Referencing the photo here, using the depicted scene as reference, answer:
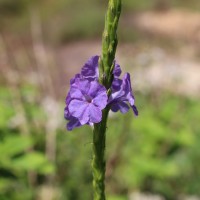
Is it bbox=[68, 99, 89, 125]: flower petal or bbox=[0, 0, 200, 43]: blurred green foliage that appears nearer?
bbox=[68, 99, 89, 125]: flower petal

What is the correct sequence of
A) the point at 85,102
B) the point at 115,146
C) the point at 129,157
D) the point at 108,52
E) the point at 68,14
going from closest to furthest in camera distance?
the point at 108,52
the point at 85,102
the point at 115,146
the point at 129,157
the point at 68,14

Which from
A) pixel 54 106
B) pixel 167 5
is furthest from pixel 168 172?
pixel 167 5

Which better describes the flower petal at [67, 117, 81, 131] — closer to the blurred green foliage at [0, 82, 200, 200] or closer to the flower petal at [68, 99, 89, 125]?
the flower petal at [68, 99, 89, 125]

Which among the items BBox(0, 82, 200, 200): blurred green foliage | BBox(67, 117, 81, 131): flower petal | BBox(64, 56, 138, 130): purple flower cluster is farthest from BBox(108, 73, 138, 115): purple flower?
BBox(0, 82, 200, 200): blurred green foliage

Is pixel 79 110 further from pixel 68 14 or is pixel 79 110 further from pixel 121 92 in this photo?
pixel 68 14

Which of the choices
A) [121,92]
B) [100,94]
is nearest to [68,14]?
[121,92]

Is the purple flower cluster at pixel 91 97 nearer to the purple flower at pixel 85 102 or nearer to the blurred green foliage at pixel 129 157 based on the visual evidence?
the purple flower at pixel 85 102

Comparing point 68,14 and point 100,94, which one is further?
point 68,14

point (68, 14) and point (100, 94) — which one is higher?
point (100, 94)
